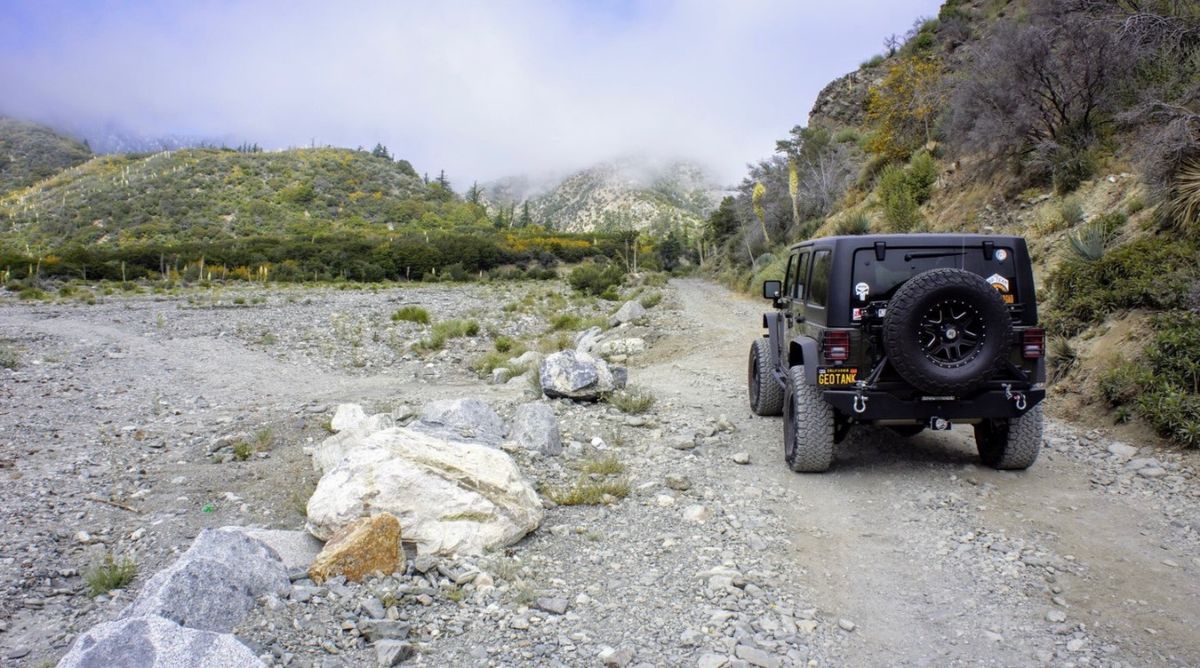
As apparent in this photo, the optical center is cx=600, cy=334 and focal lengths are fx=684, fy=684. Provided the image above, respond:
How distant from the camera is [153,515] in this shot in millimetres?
6188

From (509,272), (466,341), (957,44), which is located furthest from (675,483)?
(509,272)

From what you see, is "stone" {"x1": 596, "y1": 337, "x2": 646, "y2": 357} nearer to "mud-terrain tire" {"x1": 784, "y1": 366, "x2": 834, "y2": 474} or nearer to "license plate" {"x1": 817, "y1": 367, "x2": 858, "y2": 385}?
"mud-terrain tire" {"x1": 784, "y1": 366, "x2": 834, "y2": 474}

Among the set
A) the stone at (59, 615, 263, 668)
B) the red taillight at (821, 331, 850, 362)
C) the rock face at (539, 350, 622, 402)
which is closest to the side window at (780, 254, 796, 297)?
the red taillight at (821, 331, 850, 362)

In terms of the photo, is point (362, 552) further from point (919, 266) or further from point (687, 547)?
point (919, 266)

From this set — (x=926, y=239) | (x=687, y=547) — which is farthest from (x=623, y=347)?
(x=687, y=547)

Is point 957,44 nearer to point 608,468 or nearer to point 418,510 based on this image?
point 608,468

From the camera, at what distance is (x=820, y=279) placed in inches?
250

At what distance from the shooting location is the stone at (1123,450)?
6.56 metres

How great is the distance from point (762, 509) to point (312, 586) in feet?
11.3

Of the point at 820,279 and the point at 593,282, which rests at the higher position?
the point at 593,282

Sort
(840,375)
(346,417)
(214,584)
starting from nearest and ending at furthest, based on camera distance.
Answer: (214,584) < (840,375) < (346,417)

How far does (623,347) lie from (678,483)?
933cm

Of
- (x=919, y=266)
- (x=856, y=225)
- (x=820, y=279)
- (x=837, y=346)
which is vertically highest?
(x=856, y=225)

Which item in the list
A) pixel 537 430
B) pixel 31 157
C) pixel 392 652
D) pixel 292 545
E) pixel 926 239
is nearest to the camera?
pixel 392 652
